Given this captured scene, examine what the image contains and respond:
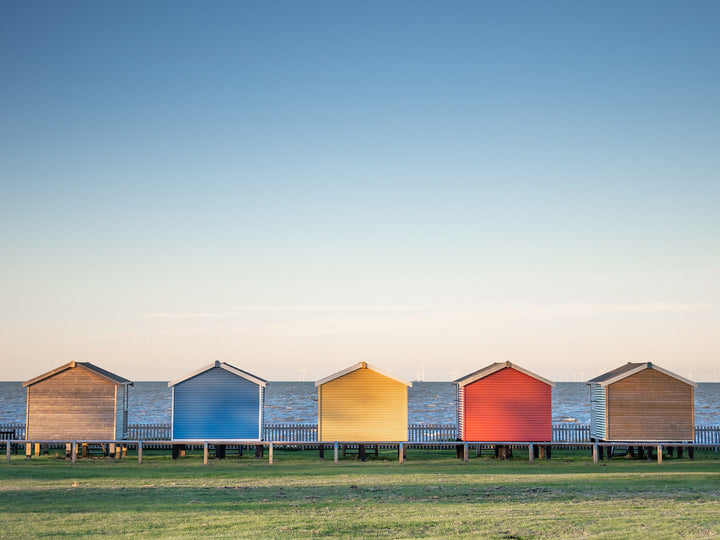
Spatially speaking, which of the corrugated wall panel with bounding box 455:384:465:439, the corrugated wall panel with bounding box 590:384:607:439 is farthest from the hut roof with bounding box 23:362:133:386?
the corrugated wall panel with bounding box 590:384:607:439

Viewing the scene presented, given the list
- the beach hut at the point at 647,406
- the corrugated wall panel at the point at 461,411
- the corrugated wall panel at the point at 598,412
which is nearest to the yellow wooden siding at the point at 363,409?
the corrugated wall panel at the point at 461,411

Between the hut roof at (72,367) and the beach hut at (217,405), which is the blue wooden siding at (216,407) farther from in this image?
the hut roof at (72,367)

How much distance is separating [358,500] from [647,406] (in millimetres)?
19480

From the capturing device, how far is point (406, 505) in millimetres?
20281

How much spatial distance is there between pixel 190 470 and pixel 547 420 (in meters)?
16.3

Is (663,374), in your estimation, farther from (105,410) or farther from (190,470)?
(105,410)

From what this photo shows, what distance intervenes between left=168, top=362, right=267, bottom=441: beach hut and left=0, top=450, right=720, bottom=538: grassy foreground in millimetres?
1920

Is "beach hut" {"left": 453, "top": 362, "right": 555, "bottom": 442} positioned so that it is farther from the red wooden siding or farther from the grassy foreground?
the grassy foreground

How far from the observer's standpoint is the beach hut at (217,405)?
34.1 meters

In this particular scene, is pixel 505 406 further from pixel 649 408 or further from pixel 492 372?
pixel 649 408

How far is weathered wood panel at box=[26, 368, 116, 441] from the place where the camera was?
1362 inches

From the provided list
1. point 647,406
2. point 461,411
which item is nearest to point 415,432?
point 461,411

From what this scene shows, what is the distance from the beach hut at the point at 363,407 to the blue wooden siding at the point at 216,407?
3224 mm

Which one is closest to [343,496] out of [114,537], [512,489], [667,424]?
[512,489]
